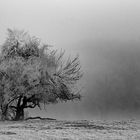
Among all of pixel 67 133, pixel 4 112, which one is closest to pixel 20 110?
pixel 4 112

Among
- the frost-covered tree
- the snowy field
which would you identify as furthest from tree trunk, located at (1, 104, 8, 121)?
the snowy field

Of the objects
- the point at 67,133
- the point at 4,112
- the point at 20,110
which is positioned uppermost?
the point at 20,110

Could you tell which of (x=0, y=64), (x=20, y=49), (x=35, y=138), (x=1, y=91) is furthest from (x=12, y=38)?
(x=35, y=138)

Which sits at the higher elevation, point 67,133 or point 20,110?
point 20,110

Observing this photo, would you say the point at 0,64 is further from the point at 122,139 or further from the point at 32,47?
the point at 122,139

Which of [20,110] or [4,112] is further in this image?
[20,110]

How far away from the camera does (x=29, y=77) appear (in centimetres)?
3150

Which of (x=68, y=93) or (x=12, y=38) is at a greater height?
(x=12, y=38)

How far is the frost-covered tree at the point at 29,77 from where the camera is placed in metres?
31.7

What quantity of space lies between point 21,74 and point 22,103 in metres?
4.67

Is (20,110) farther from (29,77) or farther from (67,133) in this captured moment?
(67,133)

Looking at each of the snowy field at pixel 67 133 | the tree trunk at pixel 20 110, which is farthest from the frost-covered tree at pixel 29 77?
the snowy field at pixel 67 133

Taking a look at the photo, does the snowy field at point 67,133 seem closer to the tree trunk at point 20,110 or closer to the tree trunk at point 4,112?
the tree trunk at point 4,112

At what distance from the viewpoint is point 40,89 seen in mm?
32656
